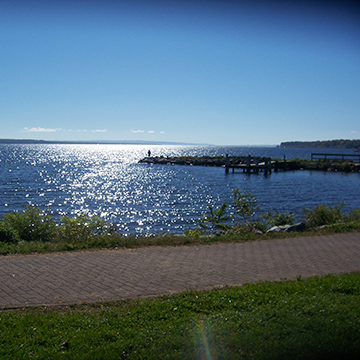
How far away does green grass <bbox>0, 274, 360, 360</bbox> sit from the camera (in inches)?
159

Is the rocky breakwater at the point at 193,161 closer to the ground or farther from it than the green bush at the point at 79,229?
closer to the ground

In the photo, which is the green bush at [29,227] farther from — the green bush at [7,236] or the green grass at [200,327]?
the green grass at [200,327]

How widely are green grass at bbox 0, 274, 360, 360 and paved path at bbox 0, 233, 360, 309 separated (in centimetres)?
51

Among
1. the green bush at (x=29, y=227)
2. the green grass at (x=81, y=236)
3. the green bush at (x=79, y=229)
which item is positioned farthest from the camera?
the green bush at (x=29, y=227)

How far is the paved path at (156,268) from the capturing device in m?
6.00

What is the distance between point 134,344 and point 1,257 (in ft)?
16.3

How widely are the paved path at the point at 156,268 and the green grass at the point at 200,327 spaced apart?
51 centimetres

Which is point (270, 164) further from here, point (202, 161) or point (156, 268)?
point (156, 268)

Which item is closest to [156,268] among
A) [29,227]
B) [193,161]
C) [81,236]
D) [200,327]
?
[200,327]

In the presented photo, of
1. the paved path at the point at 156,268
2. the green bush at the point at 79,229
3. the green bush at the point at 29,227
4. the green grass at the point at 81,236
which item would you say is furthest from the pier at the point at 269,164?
the paved path at the point at 156,268

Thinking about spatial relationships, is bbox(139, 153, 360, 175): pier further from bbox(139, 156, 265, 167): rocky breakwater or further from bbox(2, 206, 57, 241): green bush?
bbox(2, 206, 57, 241): green bush

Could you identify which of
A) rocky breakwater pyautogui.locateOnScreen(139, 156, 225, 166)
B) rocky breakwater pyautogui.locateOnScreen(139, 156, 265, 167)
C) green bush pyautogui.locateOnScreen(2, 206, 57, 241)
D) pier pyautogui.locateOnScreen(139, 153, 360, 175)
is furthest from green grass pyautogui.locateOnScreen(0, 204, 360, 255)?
rocky breakwater pyautogui.locateOnScreen(139, 156, 225, 166)

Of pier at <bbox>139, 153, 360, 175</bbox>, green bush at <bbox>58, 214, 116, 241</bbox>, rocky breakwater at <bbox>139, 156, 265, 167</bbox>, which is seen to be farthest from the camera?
rocky breakwater at <bbox>139, 156, 265, 167</bbox>

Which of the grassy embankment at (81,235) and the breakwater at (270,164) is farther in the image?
the breakwater at (270,164)
